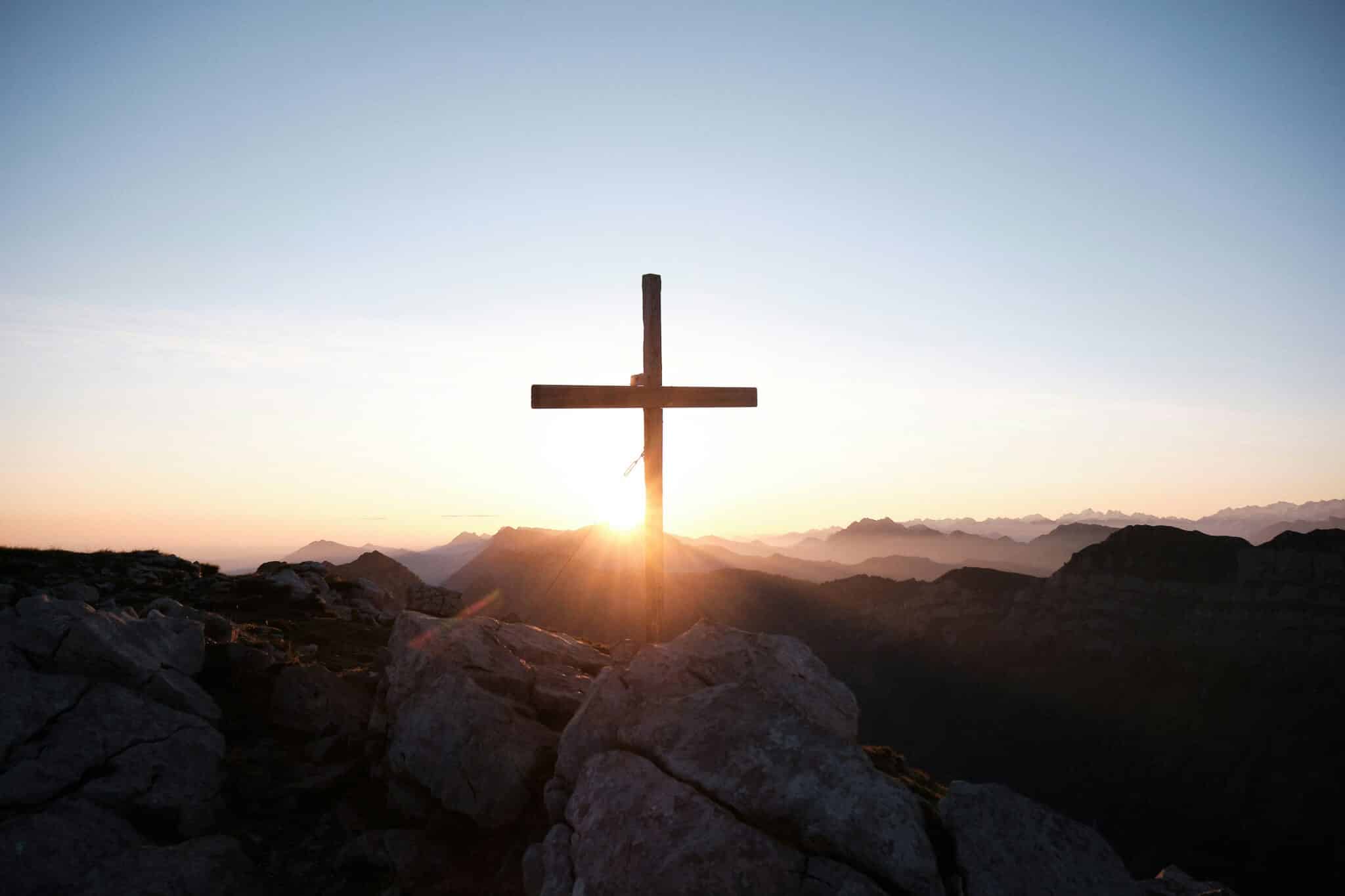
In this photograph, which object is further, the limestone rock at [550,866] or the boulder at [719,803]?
the limestone rock at [550,866]

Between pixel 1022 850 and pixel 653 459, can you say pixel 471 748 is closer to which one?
pixel 653 459

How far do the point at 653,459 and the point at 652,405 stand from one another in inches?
31.9

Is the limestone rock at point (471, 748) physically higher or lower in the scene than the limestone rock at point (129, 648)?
lower

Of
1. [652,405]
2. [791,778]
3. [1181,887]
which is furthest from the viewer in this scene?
[652,405]

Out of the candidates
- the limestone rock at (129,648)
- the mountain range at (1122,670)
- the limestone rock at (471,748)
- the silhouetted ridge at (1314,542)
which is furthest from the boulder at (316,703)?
the silhouetted ridge at (1314,542)

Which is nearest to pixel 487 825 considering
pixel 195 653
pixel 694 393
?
pixel 195 653

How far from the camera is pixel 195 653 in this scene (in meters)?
11.4

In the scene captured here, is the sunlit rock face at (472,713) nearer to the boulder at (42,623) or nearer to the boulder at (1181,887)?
the boulder at (42,623)

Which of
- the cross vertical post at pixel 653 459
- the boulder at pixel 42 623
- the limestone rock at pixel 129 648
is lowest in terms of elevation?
the limestone rock at pixel 129 648

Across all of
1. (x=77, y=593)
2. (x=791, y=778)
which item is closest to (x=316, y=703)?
(x=77, y=593)

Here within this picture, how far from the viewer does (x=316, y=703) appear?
36.7 ft

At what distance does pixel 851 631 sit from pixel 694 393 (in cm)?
10601

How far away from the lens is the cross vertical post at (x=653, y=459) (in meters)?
11.7

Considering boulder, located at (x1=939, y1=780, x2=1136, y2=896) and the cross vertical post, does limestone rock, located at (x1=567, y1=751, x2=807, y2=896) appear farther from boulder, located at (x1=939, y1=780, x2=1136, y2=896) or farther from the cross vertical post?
the cross vertical post
